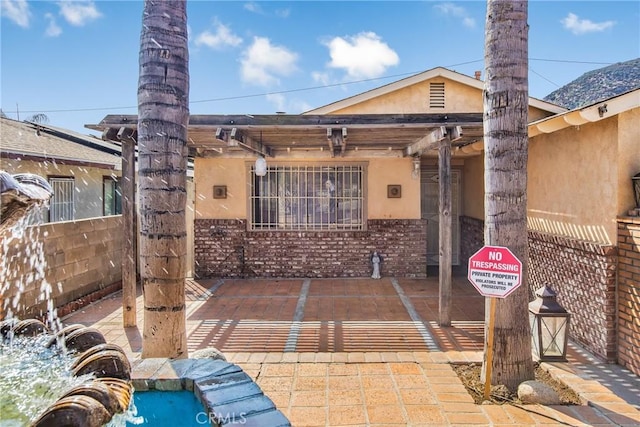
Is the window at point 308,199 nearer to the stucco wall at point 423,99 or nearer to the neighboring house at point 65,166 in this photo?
the stucco wall at point 423,99

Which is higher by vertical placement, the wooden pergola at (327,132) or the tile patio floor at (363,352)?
the wooden pergola at (327,132)

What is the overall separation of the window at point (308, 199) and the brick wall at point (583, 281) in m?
4.38

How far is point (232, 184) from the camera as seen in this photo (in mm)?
10359

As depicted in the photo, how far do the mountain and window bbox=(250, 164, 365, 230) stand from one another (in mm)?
13089

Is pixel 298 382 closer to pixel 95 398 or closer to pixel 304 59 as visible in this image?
pixel 95 398

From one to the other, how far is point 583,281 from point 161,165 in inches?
208

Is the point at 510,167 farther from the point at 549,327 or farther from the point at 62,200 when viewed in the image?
the point at 62,200

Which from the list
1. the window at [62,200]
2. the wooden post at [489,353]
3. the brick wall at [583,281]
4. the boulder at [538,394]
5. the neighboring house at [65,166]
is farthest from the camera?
the window at [62,200]

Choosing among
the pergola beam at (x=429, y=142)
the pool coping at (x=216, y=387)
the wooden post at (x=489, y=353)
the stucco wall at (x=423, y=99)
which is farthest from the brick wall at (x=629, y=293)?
the stucco wall at (x=423, y=99)

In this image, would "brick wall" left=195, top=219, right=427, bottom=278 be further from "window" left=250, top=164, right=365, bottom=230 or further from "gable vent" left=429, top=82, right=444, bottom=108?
"gable vent" left=429, top=82, right=444, bottom=108

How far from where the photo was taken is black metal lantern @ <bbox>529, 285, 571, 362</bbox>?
15.5 feet

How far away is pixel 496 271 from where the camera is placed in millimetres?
4188

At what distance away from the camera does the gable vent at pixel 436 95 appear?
10672 mm

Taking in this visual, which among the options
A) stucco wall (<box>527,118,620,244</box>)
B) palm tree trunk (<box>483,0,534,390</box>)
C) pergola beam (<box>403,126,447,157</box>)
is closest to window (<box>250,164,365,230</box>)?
pergola beam (<box>403,126,447,157</box>)
